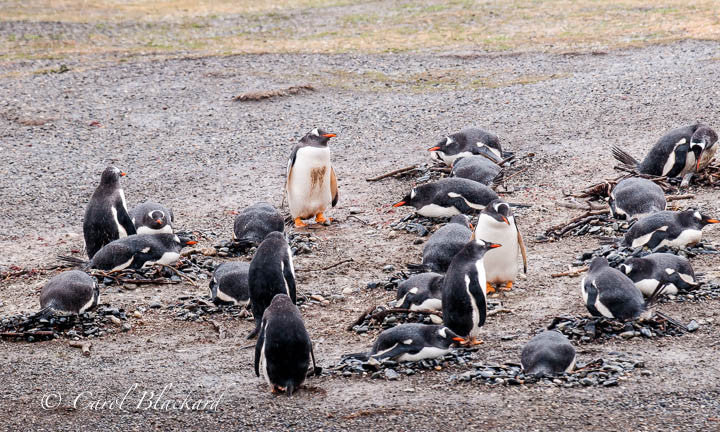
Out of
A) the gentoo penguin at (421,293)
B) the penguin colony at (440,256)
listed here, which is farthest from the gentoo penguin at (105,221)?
the gentoo penguin at (421,293)

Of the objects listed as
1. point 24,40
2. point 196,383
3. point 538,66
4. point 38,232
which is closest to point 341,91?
point 538,66

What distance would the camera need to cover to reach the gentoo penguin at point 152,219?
26.6ft

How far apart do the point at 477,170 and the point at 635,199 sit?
1.84 m

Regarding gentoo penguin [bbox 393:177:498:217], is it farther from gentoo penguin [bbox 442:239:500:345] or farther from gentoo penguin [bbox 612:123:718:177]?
gentoo penguin [bbox 442:239:500:345]

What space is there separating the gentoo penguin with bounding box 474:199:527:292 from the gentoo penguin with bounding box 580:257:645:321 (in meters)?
0.86

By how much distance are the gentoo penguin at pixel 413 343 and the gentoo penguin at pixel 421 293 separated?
72cm

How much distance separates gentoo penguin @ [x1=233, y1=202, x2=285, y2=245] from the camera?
8.02 meters

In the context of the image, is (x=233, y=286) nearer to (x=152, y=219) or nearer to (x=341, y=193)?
(x=152, y=219)

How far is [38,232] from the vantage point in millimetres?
8914

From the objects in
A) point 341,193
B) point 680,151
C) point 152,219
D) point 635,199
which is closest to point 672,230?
point 635,199

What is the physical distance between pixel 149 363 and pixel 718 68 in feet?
34.4

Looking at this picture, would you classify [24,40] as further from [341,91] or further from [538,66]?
[538,66]

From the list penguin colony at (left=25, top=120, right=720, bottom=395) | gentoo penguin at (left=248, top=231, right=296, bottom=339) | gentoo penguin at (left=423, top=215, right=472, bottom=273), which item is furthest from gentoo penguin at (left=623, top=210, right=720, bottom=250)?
gentoo penguin at (left=248, top=231, right=296, bottom=339)

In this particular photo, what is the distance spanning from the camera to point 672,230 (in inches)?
274
